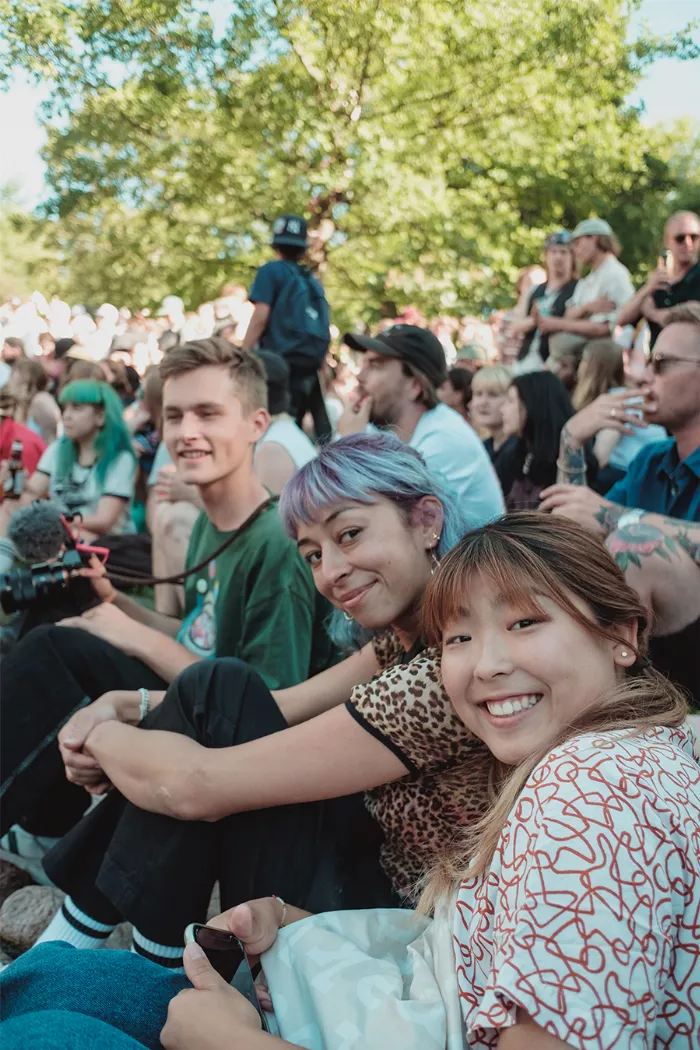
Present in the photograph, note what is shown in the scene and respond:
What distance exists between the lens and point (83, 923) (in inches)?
87.4

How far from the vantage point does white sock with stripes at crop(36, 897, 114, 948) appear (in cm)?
222

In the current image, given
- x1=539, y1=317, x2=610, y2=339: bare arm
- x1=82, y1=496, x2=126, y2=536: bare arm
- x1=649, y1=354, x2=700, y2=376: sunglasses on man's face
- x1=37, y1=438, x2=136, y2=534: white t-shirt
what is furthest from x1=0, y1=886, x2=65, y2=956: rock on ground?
x1=539, y1=317, x2=610, y2=339: bare arm

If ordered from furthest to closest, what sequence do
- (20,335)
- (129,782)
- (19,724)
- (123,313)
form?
1. (123,313)
2. (20,335)
3. (19,724)
4. (129,782)

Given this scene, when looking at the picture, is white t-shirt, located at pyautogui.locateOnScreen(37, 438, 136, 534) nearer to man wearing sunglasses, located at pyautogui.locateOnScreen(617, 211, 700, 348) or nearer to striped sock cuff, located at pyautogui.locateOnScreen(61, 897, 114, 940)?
man wearing sunglasses, located at pyautogui.locateOnScreen(617, 211, 700, 348)

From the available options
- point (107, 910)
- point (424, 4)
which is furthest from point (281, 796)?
point (424, 4)

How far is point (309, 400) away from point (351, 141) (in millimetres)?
1710

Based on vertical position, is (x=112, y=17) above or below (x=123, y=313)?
below

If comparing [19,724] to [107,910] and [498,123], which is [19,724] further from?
[498,123]

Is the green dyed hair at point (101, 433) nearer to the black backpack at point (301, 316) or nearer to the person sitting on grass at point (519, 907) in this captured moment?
the black backpack at point (301, 316)

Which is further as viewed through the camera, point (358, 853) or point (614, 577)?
point (358, 853)

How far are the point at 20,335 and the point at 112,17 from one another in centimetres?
1095

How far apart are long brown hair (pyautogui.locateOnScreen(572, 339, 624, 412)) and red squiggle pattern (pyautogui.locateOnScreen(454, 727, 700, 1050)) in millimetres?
4111

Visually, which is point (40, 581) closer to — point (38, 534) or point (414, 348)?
point (38, 534)

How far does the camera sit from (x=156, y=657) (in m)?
2.91
